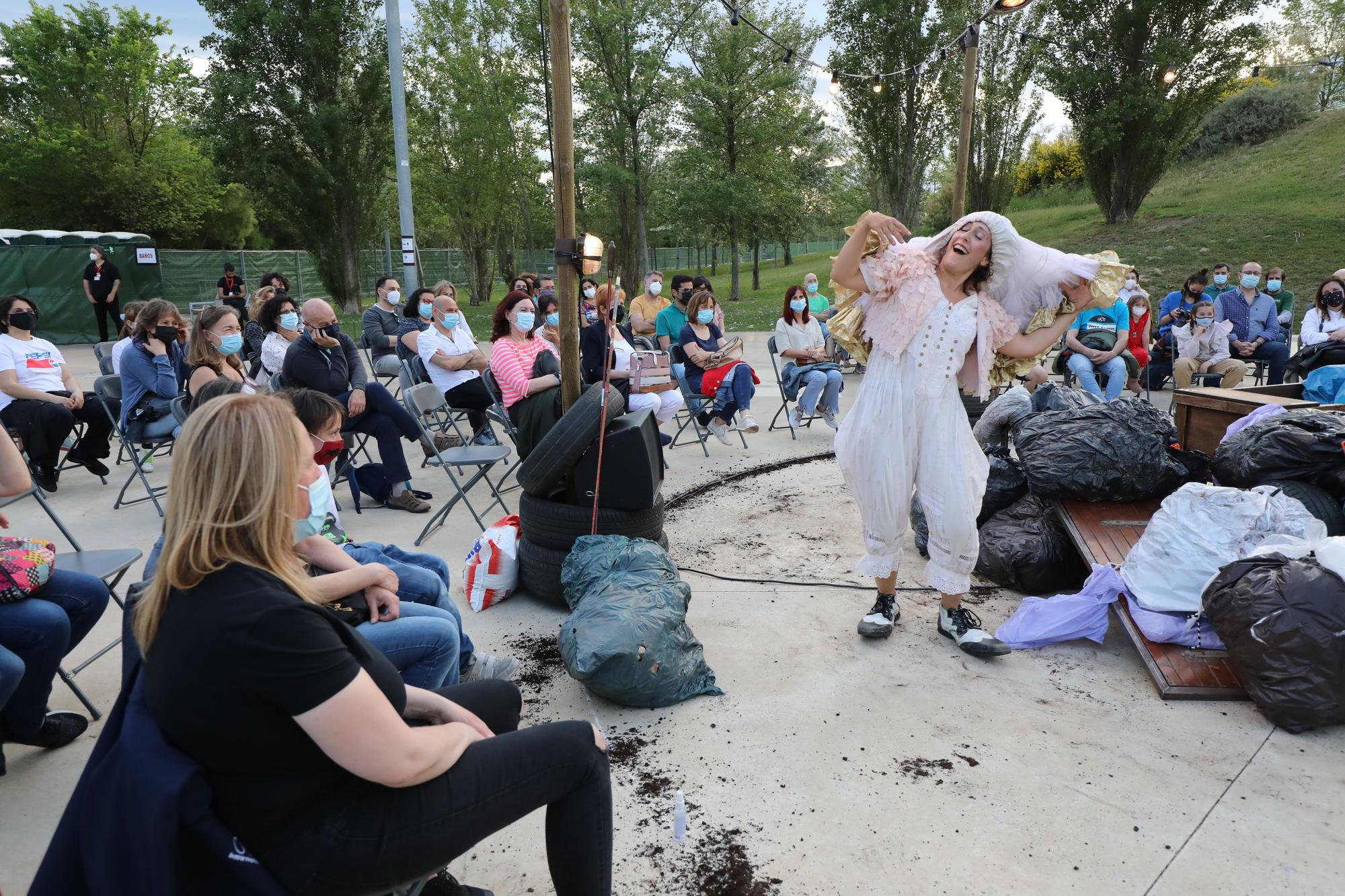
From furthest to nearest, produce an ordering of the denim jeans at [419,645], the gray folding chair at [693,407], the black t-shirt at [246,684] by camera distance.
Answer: the gray folding chair at [693,407], the denim jeans at [419,645], the black t-shirt at [246,684]

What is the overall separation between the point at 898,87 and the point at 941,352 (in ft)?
71.9

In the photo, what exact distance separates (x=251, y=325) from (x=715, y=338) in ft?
14.8

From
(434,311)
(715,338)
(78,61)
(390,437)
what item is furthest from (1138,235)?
(78,61)

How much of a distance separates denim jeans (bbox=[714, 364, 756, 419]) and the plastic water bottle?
5.17 metres

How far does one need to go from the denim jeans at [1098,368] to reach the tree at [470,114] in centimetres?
2004

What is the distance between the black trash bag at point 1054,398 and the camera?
16.2 feet

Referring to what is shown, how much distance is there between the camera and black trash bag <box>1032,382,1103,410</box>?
16.2 ft

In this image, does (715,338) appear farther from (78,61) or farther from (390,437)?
(78,61)

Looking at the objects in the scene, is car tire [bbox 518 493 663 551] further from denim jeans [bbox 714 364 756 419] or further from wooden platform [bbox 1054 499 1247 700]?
denim jeans [bbox 714 364 756 419]

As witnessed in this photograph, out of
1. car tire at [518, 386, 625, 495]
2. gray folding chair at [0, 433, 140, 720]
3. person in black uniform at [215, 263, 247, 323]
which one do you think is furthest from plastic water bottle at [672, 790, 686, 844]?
person in black uniform at [215, 263, 247, 323]

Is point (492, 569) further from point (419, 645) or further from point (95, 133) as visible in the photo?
point (95, 133)

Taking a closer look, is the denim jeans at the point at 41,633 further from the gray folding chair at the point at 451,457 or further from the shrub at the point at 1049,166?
the shrub at the point at 1049,166

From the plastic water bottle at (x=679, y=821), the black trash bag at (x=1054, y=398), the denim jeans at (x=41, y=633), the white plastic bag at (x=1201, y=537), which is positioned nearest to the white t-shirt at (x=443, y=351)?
the denim jeans at (x=41, y=633)

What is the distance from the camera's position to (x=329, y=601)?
7.70 feet
